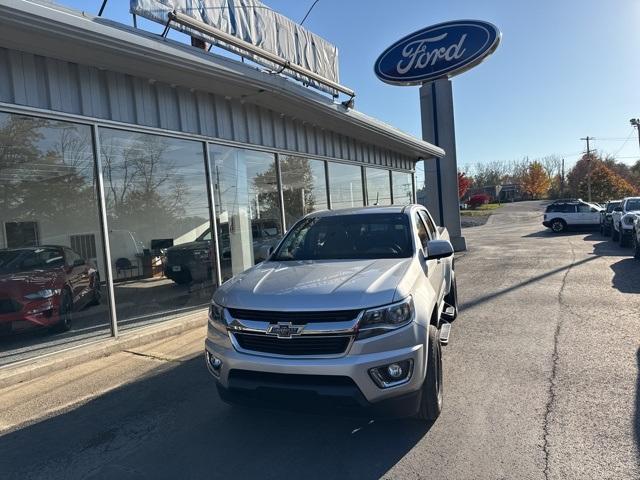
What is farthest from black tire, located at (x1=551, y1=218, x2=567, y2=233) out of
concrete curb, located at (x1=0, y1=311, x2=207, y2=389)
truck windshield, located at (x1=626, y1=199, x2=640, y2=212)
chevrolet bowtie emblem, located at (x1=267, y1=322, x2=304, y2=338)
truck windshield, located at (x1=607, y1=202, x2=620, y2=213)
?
chevrolet bowtie emblem, located at (x1=267, y1=322, x2=304, y2=338)

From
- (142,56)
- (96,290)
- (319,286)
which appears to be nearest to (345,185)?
(142,56)

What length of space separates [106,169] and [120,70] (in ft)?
4.68

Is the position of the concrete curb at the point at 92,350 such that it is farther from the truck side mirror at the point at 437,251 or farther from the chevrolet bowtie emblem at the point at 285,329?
the truck side mirror at the point at 437,251

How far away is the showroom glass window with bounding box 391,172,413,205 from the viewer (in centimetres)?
1635

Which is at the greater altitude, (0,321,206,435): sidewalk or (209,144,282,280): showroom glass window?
(209,144,282,280): showroom glass window

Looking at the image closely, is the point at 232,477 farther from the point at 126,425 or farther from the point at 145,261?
the point at 145,261

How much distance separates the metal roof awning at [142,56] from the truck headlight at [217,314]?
3589 millimetres

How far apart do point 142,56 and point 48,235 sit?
2.88m

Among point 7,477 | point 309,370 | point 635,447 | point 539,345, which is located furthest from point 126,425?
point 539,345

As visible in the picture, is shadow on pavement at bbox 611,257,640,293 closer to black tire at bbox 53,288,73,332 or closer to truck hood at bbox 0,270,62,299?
black tire at bbox 53,288,73,332

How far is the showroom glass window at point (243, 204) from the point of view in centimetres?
883

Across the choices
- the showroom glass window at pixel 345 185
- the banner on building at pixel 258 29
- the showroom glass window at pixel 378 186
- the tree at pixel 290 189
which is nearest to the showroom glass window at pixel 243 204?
the tree at pixel 290 189

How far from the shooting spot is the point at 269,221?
10336mm

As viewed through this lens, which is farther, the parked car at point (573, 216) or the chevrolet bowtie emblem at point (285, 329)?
the parked car at point (573, 216)
